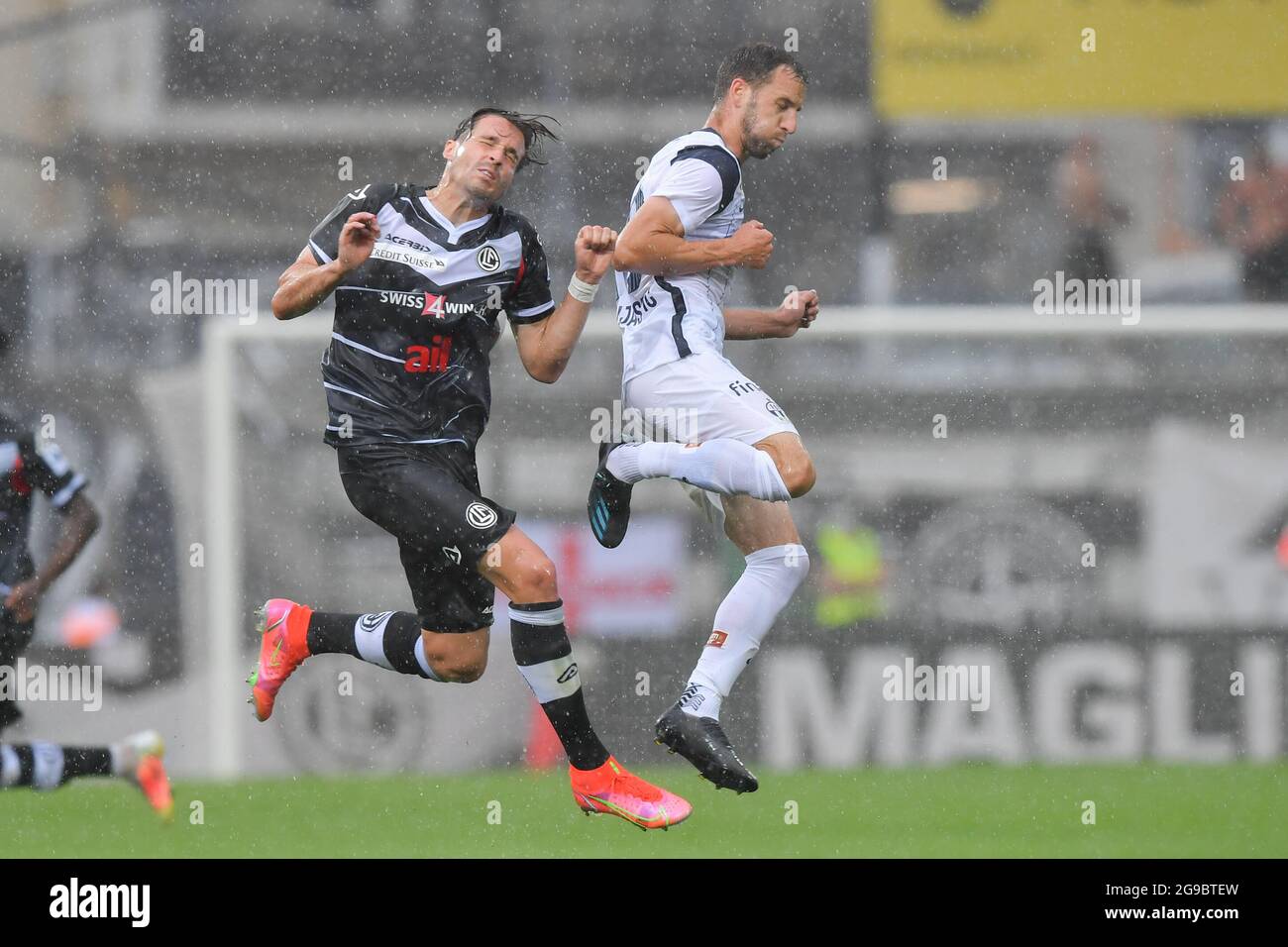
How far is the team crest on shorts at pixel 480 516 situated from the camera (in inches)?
238

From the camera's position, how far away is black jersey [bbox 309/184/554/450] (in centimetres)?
623

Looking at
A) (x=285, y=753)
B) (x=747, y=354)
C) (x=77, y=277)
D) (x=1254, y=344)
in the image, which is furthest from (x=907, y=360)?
(x=77, y=277)

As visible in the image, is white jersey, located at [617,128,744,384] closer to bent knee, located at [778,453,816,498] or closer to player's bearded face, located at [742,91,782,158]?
player's bearded face, located at [742,91,782,158]

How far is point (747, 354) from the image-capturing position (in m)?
10.8

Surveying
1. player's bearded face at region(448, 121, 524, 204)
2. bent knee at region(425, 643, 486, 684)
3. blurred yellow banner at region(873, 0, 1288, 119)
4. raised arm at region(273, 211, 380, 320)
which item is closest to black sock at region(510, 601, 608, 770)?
bent knee at region(425, 643, 486, 684)

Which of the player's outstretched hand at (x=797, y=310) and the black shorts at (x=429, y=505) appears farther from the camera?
the player's outstretched hand at (x=797, y=310)

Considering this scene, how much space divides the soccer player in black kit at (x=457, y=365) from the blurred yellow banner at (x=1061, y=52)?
22.5 ft

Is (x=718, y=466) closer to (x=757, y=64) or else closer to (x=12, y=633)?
(x=757, y=64)

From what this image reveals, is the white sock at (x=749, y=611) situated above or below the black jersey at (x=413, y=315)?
below

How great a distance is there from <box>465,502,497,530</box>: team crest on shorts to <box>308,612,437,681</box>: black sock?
80 centimetres

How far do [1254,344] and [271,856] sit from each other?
21.7 feet
